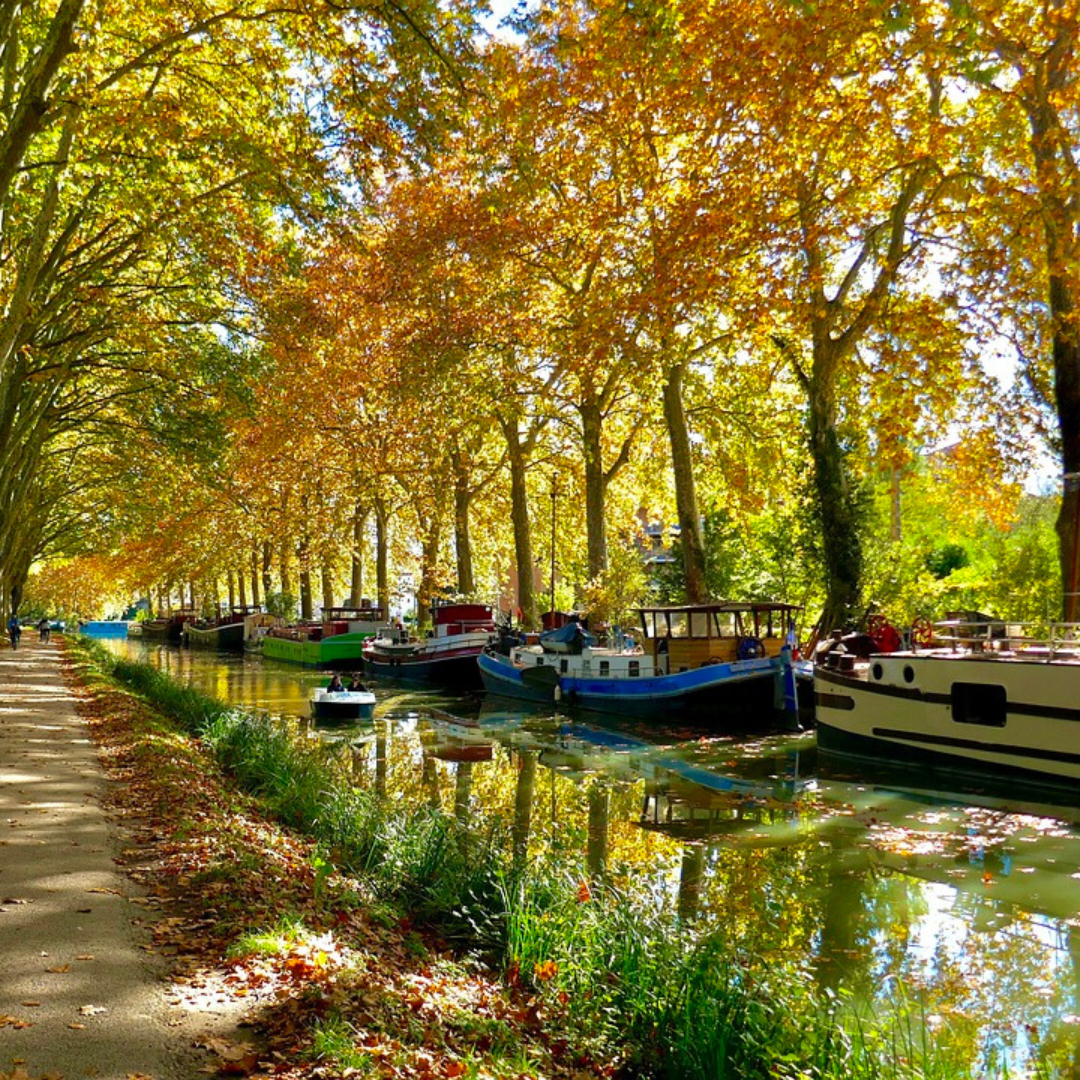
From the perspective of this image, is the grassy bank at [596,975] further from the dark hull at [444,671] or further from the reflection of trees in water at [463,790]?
the dark hull at [444,671]

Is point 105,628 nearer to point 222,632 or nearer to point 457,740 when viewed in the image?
point 222,632

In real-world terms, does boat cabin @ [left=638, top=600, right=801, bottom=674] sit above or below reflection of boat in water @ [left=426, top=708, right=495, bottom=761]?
above

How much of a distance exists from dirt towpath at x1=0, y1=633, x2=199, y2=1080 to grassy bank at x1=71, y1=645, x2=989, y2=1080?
807 millimetres

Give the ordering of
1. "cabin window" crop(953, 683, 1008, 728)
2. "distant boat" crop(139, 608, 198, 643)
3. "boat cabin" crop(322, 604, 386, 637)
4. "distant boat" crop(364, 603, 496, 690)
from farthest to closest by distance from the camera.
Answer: "distant boat" crop(139, 608, 198, 643) → "boat cabin" crop(322, 604, 386, 637) → "distant boat" crop(364, 603, 496, 690) → "cabin window" crop(953, 683, 1008, 728)

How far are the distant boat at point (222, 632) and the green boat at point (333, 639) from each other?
46.5ft

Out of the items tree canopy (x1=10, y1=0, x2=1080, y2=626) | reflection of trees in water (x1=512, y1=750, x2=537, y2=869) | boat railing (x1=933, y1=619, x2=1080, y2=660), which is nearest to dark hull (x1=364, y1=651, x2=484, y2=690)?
tree canopy (x1=10, y1=0, x2=1080, y2=626)

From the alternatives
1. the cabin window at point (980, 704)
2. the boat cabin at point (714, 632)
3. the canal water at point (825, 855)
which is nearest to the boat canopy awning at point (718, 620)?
the boat cabin at point (714, 632)

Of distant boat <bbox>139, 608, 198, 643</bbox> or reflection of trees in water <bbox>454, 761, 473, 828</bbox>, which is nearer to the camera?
reflection of trees in water <bbox>454, 761, 473, 828</bbox>

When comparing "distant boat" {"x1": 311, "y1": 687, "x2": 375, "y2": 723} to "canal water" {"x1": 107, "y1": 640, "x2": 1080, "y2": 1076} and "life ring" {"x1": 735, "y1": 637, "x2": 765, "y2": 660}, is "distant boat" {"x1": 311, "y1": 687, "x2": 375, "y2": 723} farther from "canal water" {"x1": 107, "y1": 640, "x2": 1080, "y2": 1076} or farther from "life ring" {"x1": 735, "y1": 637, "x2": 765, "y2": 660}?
"life ring" {"x1": 735, "y1": 637, "x2": 765, "y2": 660}

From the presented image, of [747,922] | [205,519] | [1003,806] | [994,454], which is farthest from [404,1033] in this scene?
[205,519]

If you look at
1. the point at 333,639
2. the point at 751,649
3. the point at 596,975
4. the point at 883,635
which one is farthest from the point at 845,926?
the point at 333,639

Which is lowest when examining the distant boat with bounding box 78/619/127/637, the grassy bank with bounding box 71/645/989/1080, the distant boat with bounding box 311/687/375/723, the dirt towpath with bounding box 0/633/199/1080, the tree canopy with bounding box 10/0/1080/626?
the distant boat with bounding box 78/619/127/637

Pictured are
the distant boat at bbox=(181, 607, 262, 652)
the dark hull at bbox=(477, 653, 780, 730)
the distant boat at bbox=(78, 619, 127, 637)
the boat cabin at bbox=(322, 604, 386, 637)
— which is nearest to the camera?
the dark hull at bbox=(477, 653, 780, 730)

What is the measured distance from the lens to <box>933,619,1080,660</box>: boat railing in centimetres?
1573
